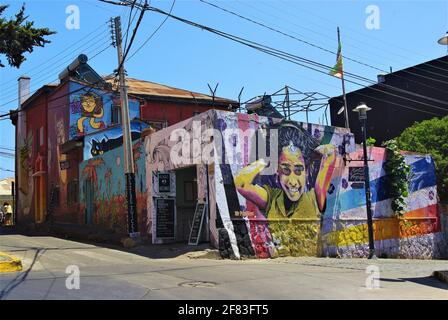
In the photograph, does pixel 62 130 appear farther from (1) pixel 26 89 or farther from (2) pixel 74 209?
(1) pixel 26 89

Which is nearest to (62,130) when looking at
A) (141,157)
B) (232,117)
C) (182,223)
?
(141,157)

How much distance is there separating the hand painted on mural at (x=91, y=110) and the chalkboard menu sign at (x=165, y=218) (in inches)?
416

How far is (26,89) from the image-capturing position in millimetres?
36562

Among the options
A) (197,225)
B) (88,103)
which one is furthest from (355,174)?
(88,103)

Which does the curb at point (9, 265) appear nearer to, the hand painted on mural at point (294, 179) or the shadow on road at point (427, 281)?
the hand painted on mural at point (294, 179)

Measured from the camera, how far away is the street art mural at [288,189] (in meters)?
16.4

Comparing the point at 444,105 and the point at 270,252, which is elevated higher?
the point at 444,105

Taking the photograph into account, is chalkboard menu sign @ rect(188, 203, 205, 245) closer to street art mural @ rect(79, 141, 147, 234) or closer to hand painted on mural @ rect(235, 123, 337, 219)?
hand painted on mural @ rect(235, 123, 337, 219)

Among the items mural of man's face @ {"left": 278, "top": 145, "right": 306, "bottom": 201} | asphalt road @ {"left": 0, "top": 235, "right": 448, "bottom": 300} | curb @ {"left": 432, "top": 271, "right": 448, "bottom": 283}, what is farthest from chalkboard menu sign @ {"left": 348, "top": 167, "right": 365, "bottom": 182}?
curb @ {"left": 432, "top": 271, "right": 448, "bottom": 283}

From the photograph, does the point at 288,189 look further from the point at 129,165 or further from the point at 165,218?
the point at 129,165

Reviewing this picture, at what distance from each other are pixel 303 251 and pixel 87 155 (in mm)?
12448

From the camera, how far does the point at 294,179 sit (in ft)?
61.0

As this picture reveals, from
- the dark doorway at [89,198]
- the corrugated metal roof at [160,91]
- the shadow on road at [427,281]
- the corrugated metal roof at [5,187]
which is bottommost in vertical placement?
the shadow on road at [427,281]

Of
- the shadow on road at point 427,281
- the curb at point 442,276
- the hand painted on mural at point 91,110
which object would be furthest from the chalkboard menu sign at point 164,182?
the hand painted on mural at point 91,110
